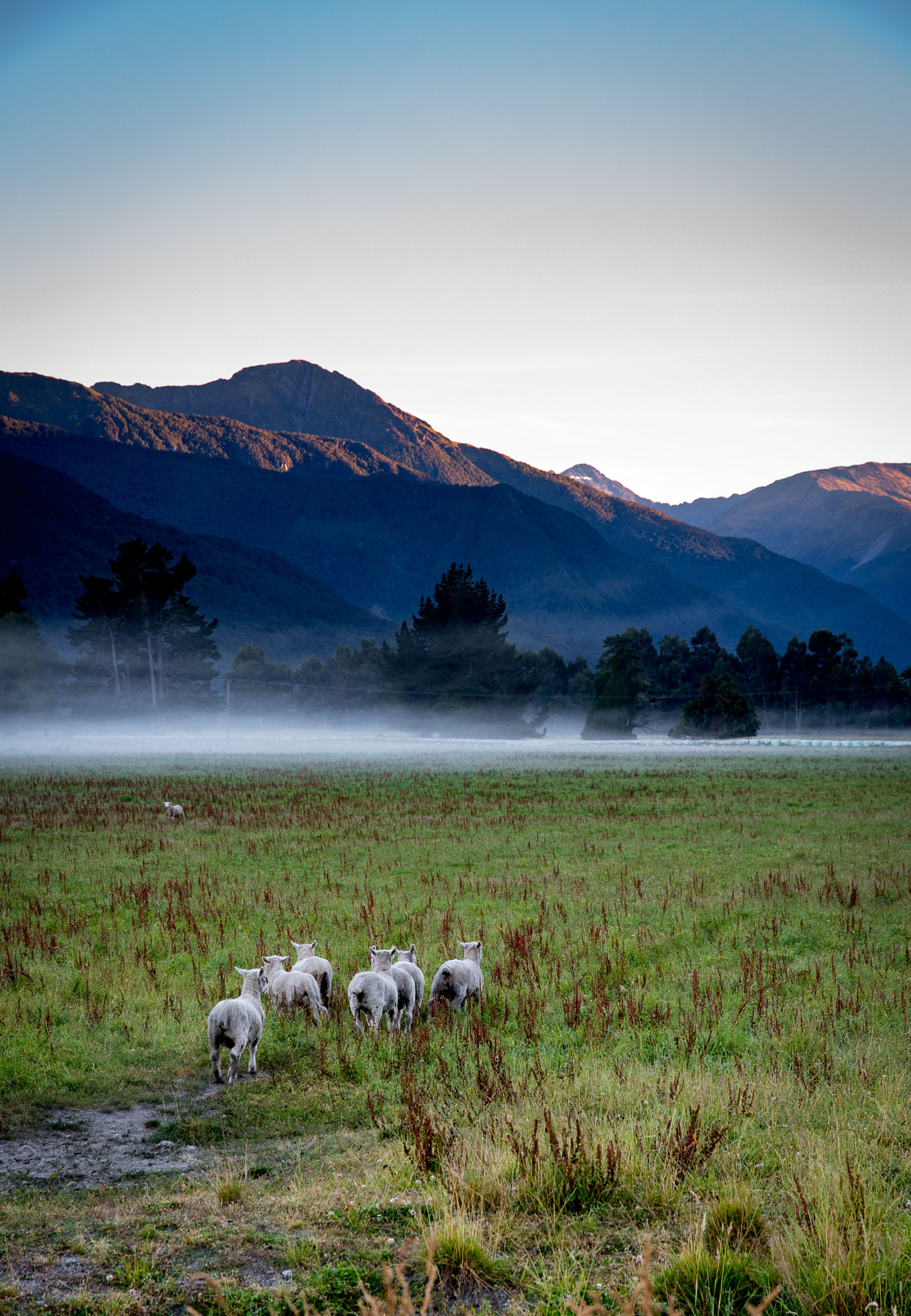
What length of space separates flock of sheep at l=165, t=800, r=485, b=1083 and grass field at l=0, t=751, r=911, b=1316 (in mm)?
293

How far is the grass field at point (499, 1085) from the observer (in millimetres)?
4949

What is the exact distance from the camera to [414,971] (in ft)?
33.3

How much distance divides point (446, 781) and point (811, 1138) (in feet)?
137

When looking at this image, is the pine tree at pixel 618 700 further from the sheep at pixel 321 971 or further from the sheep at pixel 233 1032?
the sheep at pixel 233 1032

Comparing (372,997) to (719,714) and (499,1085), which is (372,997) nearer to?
(499,1085)

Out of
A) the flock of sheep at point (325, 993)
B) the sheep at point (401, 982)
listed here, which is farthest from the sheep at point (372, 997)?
the sheep at point (401, 982)

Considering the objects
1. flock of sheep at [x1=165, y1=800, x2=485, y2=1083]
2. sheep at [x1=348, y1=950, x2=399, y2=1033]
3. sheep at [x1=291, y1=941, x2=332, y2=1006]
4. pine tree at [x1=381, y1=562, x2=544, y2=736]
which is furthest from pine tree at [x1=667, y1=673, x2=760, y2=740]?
sheep at [x1=348, y1=950, x2=399, y2=1033]

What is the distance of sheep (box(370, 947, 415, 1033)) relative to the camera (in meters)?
9.63

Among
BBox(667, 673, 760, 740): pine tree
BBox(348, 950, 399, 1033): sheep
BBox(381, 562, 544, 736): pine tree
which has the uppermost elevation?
BBox(381, 562, 544, 736): pine tree

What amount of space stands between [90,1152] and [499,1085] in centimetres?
345

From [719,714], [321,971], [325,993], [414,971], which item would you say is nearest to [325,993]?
[325,993]

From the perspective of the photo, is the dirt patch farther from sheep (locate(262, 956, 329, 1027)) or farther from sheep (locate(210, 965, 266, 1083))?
sheep (locate(262, 956, 329, 1027))

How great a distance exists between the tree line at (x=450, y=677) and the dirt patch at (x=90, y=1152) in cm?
10374

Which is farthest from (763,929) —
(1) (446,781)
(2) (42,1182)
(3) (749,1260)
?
(1) (446,781)
